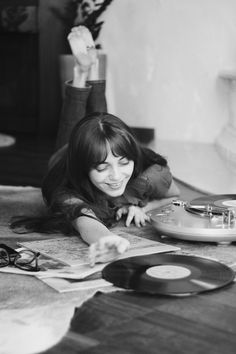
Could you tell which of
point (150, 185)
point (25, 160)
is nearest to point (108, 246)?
point (150, 185)

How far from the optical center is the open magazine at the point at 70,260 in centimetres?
159

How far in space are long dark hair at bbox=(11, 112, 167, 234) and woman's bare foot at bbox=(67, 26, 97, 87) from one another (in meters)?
0.57

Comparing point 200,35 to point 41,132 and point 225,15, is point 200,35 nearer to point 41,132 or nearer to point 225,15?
point 225,15

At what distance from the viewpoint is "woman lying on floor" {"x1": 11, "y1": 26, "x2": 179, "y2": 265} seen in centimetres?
196

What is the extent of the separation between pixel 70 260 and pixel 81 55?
118cm

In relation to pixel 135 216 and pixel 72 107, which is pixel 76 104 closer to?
pixel 72 107

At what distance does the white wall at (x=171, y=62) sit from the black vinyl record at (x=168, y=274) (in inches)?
112

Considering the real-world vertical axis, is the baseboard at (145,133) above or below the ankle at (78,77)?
below

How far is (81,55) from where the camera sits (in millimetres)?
2705

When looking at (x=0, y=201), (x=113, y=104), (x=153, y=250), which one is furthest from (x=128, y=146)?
(x=113, y=104)

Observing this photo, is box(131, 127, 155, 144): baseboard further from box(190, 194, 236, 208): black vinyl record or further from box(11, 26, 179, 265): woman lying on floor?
box(190, 194, 236, 208): black vinyl record

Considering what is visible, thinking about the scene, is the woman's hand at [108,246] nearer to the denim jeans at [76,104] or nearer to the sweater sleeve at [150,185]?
the sweater sleeve at [150,185]

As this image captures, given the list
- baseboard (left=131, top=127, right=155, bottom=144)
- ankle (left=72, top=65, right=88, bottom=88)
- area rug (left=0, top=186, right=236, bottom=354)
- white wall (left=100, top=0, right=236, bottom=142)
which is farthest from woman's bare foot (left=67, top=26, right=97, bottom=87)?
baseboard (left=131, top=127, right=155, bottom=144)

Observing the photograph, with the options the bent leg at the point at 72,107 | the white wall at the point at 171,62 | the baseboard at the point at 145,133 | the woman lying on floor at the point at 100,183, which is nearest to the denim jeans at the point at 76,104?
the bent leg at the point at 72,107
